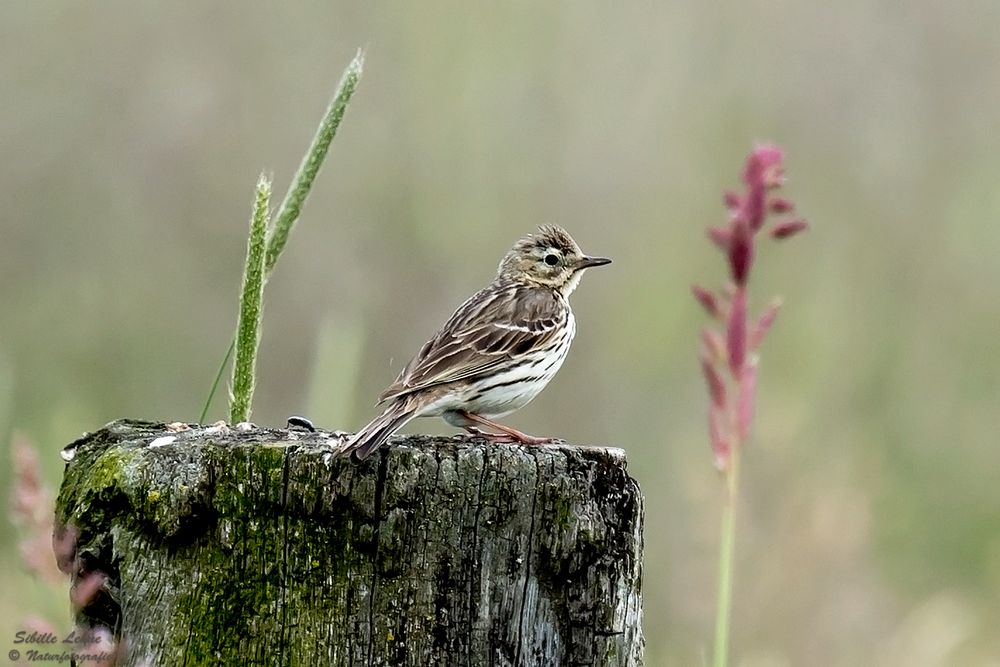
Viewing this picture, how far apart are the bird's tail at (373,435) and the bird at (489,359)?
0.17 meters

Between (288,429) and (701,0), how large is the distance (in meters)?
7.10

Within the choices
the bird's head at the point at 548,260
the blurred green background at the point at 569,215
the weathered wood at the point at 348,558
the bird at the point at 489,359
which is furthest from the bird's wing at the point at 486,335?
the blurred green background at the point at 569,215

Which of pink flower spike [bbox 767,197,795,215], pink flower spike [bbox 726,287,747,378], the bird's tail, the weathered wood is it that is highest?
pink flower spike [bbox 767,197,795,215]

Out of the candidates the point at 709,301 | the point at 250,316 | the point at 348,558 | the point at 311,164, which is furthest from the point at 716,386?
the point at 311,164

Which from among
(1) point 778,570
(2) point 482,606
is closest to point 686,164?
(1) point 778,570

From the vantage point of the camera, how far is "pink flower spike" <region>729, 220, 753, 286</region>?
301 cm

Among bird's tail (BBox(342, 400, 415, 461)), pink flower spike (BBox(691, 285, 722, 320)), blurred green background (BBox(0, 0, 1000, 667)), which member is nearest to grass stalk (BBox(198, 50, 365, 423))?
bird's tail (BBox(342, 400, 415, 461))

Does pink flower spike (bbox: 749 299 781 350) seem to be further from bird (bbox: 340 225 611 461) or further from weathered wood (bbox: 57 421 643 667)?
bird (bbox: 340 225 611 461)

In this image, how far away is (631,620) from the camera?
379 centimetres

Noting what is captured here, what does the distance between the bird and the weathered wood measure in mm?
1124

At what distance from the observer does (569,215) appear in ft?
32.3

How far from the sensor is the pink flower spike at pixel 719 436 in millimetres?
3109

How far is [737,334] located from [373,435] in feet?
4.14

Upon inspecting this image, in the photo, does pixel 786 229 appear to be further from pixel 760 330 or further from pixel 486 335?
pixel 486 335
